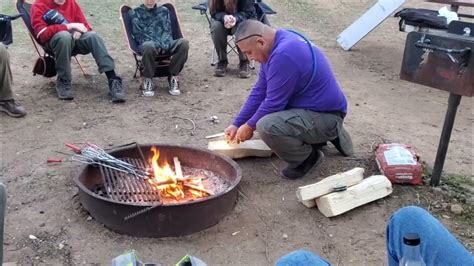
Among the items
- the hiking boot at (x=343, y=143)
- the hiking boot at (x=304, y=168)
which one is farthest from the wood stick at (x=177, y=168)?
the hiking boot at (x=343, y=143)

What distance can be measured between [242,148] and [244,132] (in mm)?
332

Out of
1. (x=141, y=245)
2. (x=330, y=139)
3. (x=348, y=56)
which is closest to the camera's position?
(x=141, y=245)

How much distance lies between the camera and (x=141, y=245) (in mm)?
3438

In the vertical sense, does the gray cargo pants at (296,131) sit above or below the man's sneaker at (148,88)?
above

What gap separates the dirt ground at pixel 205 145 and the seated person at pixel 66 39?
18cm

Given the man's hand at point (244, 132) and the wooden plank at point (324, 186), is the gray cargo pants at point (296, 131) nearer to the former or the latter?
the man's hand at point (244, 132)

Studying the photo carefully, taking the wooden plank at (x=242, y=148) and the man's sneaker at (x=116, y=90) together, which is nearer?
the wooden plank at (x=242, y=148)

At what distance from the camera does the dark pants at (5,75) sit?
511 cm

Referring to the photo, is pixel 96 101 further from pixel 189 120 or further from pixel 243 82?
pixel 243 82

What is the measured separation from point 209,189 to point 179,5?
644 centimetres

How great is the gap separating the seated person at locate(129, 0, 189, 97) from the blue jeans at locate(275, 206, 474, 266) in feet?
13.3

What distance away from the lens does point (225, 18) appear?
641cm

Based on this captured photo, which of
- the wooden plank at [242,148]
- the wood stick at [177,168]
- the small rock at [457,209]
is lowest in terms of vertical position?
the small rock at [457,209]

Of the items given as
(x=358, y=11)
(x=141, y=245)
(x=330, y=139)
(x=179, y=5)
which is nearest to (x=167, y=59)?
(x=330, y=139)
